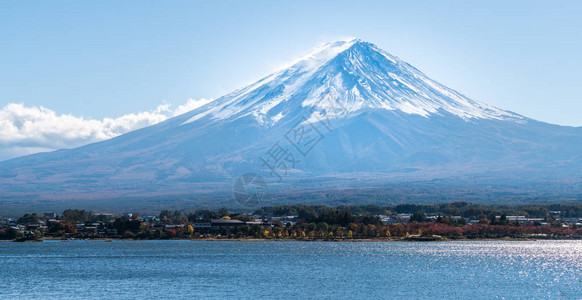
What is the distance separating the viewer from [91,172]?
196750 mm

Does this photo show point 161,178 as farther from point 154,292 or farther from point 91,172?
point 154,292

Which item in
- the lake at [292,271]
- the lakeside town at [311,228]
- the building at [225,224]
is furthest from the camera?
the building at [225,224]

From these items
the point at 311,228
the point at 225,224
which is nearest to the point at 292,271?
the point at 311,228

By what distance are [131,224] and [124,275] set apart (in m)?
38.6

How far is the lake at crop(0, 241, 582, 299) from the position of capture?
4166cm

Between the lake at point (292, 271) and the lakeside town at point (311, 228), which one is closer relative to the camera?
the lake at point (292, 271)

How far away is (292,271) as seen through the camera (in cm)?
5162

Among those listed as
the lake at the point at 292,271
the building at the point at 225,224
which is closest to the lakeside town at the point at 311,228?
the building at the point at 225,224

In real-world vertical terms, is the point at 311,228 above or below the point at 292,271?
above

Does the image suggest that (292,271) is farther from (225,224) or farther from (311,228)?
(225,224)

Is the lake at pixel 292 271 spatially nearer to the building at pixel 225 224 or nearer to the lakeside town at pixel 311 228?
the lakeside town at pixel 311 228

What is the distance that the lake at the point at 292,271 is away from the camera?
4166 cm

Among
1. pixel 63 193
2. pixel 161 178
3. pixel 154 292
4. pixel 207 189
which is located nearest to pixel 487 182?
pixel 207 189

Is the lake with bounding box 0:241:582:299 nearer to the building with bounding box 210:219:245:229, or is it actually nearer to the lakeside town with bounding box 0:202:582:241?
the lakeside town with bounding box 0:202:582:241
